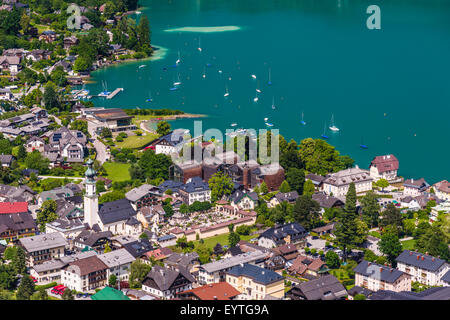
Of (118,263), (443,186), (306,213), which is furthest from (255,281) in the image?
(443,186)

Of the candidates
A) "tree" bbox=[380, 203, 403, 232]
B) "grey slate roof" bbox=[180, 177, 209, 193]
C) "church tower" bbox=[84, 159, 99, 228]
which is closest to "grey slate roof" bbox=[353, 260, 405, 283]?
"tree" bbox=[380, 203, 403, 232]

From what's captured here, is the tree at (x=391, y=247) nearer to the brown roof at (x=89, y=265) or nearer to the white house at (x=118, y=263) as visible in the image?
the white house at (x=118, y=263)

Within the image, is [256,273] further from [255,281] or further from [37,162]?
[37,162]

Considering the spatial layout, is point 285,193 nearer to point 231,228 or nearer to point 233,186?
point 233,186

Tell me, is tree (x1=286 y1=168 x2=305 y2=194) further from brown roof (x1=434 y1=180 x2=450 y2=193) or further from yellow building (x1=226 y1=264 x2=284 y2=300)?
yellow building (x1=226 y1=264 x2=284 y2=300)

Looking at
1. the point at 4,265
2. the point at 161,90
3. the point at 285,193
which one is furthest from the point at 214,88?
the point at 4,265
